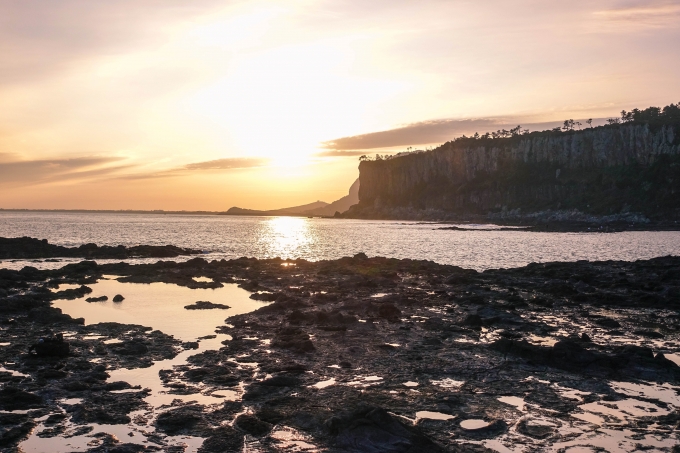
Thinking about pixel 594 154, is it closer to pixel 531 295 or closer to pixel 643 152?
pixel 643 152

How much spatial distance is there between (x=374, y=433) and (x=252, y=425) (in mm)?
2419

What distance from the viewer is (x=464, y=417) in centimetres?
1098

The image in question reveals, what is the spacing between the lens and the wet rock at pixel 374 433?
915cm

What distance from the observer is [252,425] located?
10359 mm

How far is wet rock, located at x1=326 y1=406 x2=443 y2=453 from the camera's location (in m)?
9.15

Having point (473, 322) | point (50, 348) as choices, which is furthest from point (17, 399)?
point (473, 322)

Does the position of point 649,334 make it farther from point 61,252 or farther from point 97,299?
point 61,252

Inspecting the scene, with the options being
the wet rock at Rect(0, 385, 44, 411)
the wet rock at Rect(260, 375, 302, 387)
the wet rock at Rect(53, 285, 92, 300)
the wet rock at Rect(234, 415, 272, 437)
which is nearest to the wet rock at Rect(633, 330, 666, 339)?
the wet rock at Rect(260, 375, 302, 387)

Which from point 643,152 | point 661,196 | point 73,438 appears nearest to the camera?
point 73,438

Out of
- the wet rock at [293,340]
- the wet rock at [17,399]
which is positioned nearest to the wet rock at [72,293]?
the wet rock at [293,340]

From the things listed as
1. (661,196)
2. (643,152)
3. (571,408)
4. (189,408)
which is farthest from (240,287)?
(643,152)

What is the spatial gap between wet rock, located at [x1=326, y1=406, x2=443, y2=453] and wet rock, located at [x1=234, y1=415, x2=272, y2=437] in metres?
1.22

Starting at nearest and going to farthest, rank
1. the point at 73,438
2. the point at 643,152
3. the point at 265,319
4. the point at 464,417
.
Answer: the point at 73,438 → the point at 464,417 → the point at 265,319 → the point at 643,152

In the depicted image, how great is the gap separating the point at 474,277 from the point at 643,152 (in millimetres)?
175954
